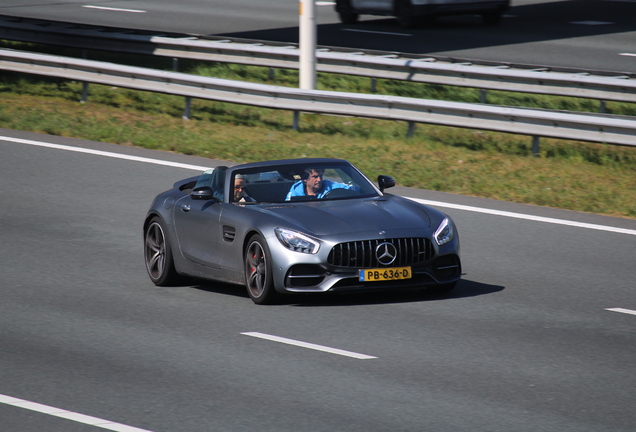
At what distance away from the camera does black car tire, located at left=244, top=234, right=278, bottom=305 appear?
9.64 m

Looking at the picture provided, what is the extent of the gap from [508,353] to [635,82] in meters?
10.9

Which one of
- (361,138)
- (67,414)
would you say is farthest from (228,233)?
(361,138)

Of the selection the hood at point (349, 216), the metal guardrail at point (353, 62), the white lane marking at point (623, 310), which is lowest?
the white lane marking at point (623, 310)

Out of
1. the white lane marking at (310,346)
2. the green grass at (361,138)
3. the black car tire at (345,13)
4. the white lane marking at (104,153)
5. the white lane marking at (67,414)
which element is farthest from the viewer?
the black car tire at (345,13)

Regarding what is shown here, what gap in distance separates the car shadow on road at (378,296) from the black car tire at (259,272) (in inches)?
7.6

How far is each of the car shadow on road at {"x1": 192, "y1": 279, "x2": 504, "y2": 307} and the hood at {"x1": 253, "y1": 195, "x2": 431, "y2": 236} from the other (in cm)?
58

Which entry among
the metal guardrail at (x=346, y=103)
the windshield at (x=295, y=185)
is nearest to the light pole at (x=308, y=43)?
the metal guardrail at (x=346, y=103)

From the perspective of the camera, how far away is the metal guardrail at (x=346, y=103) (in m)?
15.8

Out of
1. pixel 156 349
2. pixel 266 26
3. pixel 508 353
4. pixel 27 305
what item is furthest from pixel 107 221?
pixel 266 26

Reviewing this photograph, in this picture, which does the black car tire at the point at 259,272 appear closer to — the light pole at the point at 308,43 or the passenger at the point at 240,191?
the passenger at the point at 240,191

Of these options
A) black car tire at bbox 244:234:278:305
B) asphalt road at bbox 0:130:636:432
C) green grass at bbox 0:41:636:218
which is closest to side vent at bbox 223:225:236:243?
black car tire at bbox 244:234:278:305

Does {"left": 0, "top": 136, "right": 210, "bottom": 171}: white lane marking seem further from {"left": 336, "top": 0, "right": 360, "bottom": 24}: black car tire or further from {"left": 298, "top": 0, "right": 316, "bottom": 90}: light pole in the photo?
{"left": 336, "top": 0, "right": 360, "bottom": 24}: black car tire

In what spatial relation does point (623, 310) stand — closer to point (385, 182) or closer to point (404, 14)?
point (385, 182)

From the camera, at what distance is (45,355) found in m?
8.16
